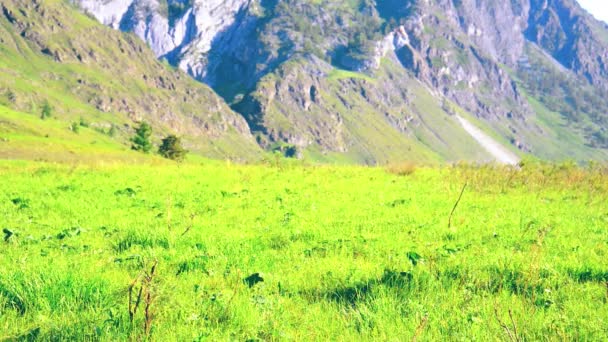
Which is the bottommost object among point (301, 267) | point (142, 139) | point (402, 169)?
point (142, 139)

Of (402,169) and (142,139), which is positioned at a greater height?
(402,169)

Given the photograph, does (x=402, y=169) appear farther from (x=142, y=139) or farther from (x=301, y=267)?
(x=142, y=139)

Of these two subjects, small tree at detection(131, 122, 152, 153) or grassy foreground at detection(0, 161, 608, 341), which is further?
small tree at detection(131, 122, 152, 153)

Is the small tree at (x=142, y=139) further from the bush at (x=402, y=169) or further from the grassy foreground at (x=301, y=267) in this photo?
the grassy foreground at (x=301, y=267)

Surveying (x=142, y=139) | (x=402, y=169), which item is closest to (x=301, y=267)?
(x=402, y=169)

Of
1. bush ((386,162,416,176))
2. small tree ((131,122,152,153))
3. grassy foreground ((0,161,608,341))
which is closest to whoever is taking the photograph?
grassy foreground ((0,161,608,341))

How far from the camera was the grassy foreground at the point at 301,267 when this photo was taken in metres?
5.30

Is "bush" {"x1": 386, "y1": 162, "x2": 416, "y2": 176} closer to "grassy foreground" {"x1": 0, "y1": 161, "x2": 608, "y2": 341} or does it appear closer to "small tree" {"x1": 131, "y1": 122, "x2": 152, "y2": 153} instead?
"grassy foreground" {"x1": 0, "y1": 161, "x2": 608, "y2": 341}

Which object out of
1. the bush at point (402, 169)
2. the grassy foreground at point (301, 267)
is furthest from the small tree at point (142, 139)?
the grassy foreground at point (301, 267)

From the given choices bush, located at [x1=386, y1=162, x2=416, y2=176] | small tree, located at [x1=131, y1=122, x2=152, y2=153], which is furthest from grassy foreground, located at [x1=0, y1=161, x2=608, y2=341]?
small tree, located at [x1=131, y1=122, x2=152, y2=153]

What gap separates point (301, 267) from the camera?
25.3 ft

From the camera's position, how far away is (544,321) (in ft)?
17.6

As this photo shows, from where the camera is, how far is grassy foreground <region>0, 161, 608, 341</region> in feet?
17.4

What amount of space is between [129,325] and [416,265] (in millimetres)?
4555
